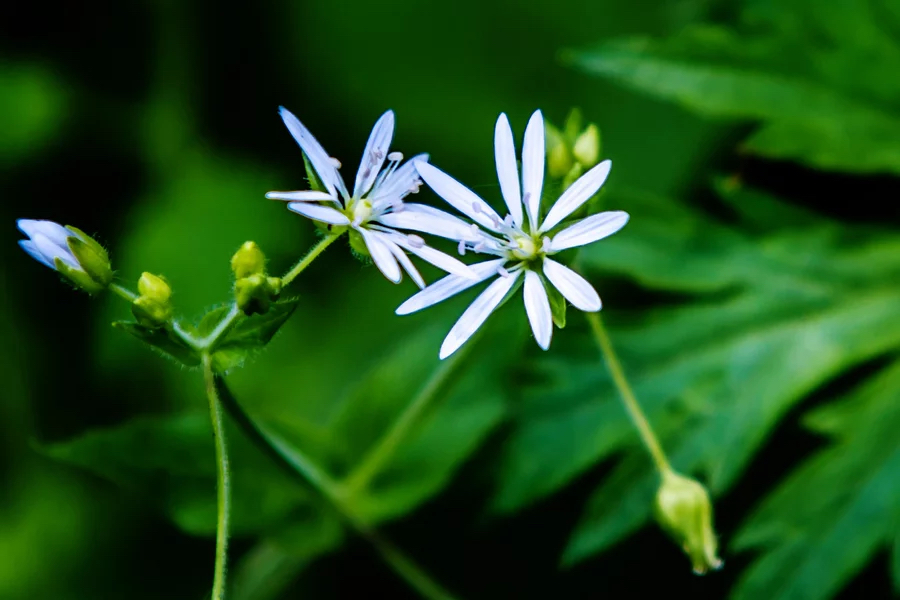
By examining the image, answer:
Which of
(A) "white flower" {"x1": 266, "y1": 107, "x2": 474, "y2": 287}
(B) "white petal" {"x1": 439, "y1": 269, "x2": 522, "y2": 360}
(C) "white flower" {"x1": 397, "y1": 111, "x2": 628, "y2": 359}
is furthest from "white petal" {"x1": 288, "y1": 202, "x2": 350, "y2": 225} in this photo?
(B) "white petal" {"x1": 439, "y1": 269, "x2": 522, "y2": 360}

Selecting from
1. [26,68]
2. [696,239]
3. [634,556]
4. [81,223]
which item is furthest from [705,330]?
[26,68]

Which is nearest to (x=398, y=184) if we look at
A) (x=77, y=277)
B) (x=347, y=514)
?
(x=77, y=277)

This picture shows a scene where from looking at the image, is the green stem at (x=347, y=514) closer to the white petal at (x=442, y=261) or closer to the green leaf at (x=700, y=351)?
the green leaf at (x=700, y=351)

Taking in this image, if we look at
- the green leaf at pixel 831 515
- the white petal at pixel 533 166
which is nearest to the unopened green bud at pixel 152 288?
the white petal at pixel 533 166

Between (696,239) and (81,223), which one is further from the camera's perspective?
(81,223)

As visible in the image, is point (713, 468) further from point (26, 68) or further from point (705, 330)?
point (26, 68)
